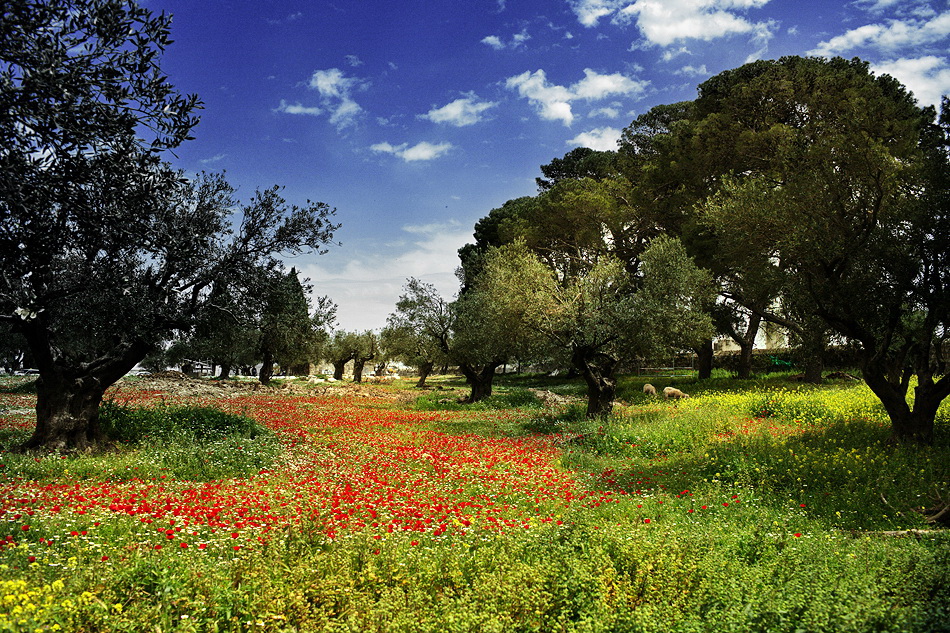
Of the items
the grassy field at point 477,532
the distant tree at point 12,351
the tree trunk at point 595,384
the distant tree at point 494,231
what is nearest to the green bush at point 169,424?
the grassy field at point 477,532

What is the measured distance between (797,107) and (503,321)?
20.0 metres

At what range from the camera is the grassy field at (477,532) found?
4.86 meters

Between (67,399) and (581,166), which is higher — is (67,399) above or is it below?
below

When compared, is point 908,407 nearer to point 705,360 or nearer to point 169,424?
point 169,424

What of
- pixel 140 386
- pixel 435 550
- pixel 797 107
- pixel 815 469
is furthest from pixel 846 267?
pixel 140 386

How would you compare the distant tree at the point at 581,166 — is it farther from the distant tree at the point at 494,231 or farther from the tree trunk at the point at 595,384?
the tree trunk at the point at 595,384

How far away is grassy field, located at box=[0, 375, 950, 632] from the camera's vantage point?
16.0 ft

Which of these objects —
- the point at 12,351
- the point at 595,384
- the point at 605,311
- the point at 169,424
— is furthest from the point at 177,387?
the point at 605,311

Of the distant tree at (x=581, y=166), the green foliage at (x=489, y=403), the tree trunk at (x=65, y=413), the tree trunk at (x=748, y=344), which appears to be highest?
the distant tree at (x=581, y=166)

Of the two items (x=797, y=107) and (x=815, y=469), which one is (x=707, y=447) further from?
(x=797, y=107)

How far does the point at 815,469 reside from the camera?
1136 cm

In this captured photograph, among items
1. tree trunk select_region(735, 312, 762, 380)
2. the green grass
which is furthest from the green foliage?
tree trunk select_region(735, 312, 762, 380)

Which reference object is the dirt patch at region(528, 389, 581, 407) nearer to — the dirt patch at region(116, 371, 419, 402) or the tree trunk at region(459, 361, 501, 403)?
the tree trunk at region(459, 361, 501, 403)

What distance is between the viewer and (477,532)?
7.66 m
